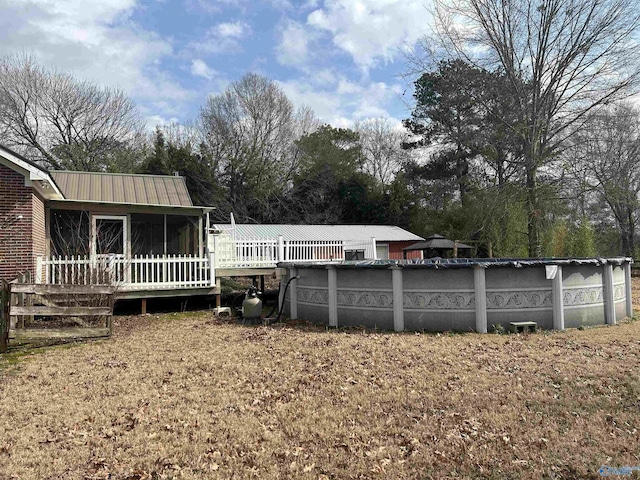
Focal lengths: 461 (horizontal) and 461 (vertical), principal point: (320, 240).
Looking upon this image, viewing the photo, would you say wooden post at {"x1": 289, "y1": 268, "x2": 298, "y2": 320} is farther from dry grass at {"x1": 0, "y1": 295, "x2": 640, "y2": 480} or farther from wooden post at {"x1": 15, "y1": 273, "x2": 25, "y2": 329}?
wooden post at {"x1": 15, "y1": 273, "x2": 25, "y2": 329}

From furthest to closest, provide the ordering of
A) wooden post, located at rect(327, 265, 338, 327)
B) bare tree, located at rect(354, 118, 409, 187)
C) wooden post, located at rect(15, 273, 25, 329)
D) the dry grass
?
1. bare tree, located at rect(354, 118, 409, 187)
2. wooden post, located at rect(327, 265, 338, 327)
3. wooden post, located at rect(15, 273, 25, 329)
4. the dry grass

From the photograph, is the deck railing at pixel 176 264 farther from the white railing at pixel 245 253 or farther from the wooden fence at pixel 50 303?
the wooden fence at pixel 50 303

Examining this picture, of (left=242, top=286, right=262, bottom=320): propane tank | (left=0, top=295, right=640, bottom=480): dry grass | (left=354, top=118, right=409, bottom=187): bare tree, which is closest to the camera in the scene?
(left=0, top=295, right=640, bottom=480): dry grass

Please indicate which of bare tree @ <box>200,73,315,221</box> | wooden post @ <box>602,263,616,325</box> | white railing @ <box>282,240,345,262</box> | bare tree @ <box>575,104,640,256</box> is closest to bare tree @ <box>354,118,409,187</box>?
bare tree @ <box>200,73,315,221</box>

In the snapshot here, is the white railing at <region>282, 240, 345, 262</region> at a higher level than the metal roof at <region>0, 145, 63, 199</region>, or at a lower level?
lower

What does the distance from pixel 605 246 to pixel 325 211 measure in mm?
20451

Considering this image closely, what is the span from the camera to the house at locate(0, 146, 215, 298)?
990 cm

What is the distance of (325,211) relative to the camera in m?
36.2

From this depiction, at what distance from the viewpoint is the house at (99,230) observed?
990 cm

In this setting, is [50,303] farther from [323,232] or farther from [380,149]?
[380,149]

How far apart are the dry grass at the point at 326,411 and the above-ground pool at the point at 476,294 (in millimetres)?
1232

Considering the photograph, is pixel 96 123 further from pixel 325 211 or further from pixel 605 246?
pixel 605 246

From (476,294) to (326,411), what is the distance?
4.99 m

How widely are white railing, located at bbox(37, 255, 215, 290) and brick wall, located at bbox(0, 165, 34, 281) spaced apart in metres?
0.38
